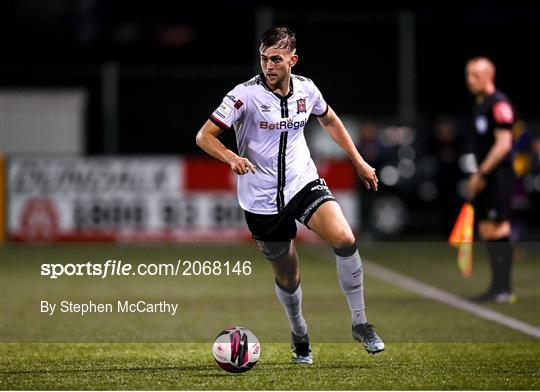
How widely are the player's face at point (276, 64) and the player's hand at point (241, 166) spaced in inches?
25.1

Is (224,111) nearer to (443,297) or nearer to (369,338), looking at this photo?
(369,338)

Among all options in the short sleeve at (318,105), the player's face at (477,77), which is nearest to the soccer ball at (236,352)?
the short sleeve at (318,105)

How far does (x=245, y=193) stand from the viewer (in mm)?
8523

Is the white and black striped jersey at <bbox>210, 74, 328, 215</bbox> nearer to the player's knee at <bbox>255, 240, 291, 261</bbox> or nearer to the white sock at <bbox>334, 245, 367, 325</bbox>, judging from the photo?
the player's knee at <bbox>255, 240, 291, 261</bbox>

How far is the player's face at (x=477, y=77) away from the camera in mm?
12047

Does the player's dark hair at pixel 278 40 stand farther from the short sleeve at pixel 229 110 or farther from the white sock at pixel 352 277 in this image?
the white sock at pixel 352 277

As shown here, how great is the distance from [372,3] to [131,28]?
6.04 meters

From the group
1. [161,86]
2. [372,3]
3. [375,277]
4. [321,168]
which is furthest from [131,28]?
[375,277]

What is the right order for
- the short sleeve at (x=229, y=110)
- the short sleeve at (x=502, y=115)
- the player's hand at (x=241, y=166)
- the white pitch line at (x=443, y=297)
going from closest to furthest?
1. the player's hand at (x=241, y=166)
2. the short sleeve at (x=229, y=110)
3. the white pitch line at (x=443, y=297)
4. the short sleeve at (x=502, y=115)

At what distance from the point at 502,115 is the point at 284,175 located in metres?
4.13

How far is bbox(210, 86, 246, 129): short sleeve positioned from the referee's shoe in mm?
1517

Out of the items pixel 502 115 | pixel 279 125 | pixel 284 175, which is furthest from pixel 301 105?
pixel 502 115


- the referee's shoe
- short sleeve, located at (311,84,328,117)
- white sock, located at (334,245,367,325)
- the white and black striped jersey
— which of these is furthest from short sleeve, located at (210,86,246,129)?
the referee's shoe

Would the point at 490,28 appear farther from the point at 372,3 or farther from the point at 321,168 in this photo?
the point at 321,168
